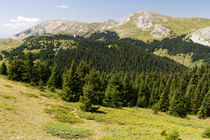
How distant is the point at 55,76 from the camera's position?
6550 cm

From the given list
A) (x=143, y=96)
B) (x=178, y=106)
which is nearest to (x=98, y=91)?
(x=143, y=96)

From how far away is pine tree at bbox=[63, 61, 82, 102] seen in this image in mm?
41656

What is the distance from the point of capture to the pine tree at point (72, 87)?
41.7 metres

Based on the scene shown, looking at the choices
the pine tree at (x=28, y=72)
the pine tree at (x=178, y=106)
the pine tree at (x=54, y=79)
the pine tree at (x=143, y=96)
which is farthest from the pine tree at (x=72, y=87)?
the pine tree at (x=178, y=106)

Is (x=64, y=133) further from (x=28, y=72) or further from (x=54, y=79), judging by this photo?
(x=54, y=79)

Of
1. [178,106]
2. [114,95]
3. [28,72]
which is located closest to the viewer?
[178,106]

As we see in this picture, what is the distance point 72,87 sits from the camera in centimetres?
4312

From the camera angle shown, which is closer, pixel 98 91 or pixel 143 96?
pixel 98 91

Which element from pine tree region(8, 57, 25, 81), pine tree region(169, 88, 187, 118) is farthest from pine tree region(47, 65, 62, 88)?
pine tree region(169, 88, 187, 118)

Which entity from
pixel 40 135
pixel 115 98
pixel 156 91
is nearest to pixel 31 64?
pixel 115 98

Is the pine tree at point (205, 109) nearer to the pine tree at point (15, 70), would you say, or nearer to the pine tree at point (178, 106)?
the pine tree at point (178, 106)

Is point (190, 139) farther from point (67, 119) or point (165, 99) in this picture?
point (165, 99)

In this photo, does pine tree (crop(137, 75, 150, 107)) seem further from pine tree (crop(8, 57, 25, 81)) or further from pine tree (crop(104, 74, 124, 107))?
pine tree (crop(8, 57, 25, 81))

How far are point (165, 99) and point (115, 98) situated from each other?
27.2 metres
